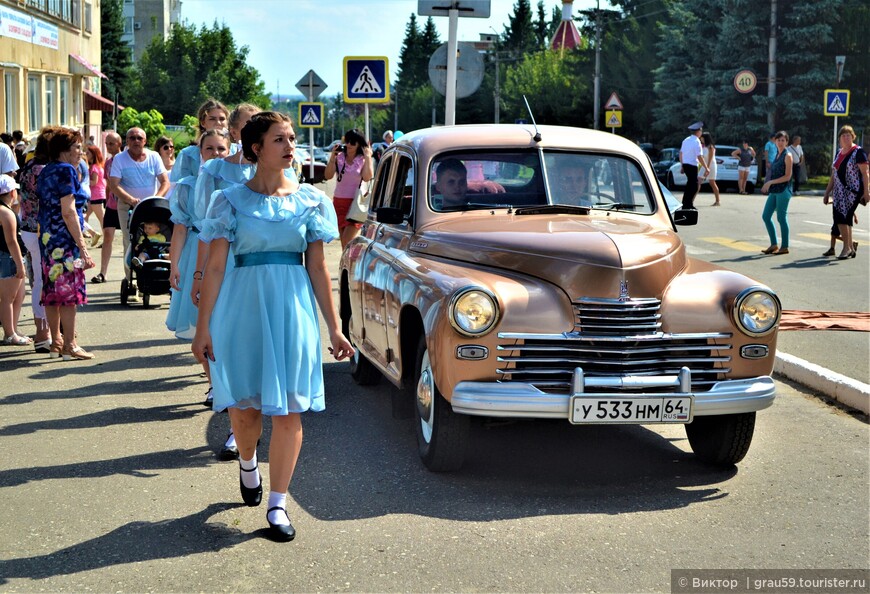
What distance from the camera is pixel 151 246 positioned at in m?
12.9

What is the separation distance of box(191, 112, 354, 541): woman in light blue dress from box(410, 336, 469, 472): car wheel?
0.96 meters

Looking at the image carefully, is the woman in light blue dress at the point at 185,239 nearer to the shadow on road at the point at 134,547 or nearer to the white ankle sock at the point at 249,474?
the white ankle sock at the point at 249,474

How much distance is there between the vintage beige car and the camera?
6.14 m

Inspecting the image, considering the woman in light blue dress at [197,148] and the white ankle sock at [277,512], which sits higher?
the woman in light blue dress at [197,148]

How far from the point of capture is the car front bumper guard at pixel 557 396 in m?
6.05

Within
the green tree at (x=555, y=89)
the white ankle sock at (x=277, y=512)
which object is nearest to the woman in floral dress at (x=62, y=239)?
the white ankle sock at (x=277, y=512)

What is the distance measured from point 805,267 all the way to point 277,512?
44.3 ft

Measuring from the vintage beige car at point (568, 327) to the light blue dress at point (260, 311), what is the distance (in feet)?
3.18

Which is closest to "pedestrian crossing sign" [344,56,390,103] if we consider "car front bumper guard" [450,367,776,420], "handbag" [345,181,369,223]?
"handbag" [345,181,369,223]

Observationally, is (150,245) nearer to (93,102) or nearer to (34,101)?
(34,101)

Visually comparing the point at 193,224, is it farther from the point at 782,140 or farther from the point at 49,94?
the point at 49,94

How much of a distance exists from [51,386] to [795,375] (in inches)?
217

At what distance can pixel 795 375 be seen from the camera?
9406mm

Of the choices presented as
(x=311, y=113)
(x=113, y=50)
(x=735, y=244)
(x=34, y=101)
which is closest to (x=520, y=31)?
(x=113, y=50)
